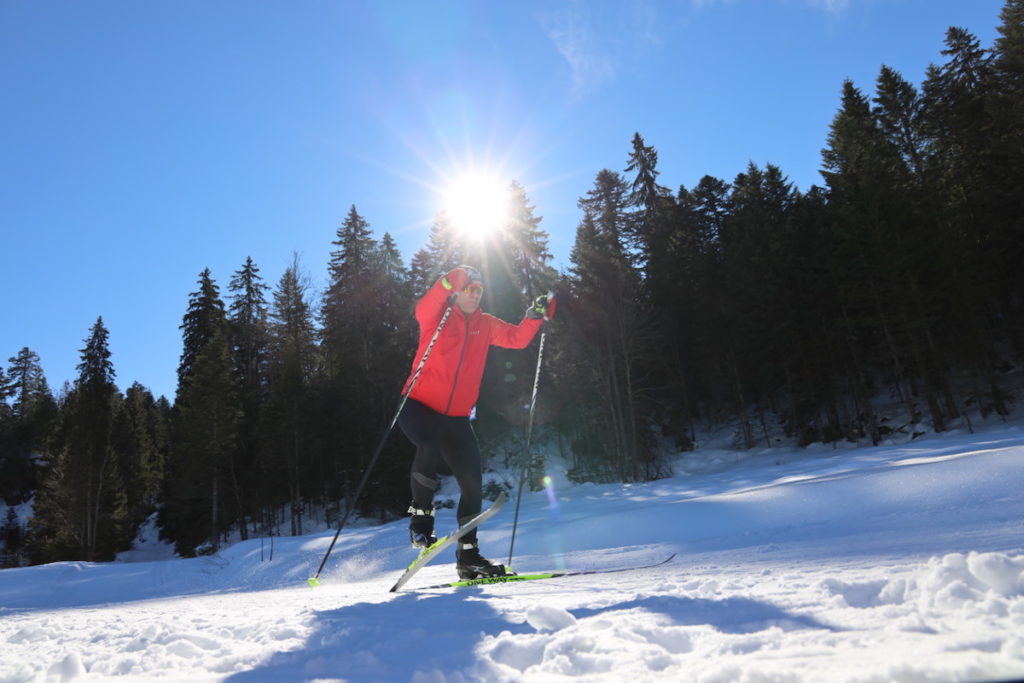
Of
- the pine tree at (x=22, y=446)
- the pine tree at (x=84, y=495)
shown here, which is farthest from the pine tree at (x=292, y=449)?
the pine tree at (x=22, y=446)

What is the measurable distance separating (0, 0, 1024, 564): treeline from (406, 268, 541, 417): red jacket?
1642 centimetres

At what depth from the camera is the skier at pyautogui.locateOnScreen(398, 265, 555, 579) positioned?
4.22 meters

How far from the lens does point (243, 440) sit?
31.7 metres

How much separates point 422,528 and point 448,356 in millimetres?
1420

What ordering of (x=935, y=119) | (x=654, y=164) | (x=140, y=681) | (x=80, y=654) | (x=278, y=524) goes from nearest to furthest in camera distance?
(x=140, y=681) → (x=80, y=654) → (x=935, y=119) → (x=278, y=524) → (x=654, y=164)

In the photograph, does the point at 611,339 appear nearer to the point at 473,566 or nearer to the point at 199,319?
the point at 473,566

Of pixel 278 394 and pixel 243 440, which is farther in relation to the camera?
pixel 243 440

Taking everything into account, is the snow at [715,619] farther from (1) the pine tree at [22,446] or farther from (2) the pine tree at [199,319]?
(1) the pine tree at [22,446]

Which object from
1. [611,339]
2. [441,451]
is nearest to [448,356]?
[441,451]

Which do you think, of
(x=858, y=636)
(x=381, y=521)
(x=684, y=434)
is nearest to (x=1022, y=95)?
(x=684, y=434)

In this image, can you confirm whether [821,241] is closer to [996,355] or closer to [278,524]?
[996,355]

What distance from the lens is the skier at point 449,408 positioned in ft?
13.8

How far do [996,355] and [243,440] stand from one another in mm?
38198

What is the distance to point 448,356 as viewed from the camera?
14.2 feet
